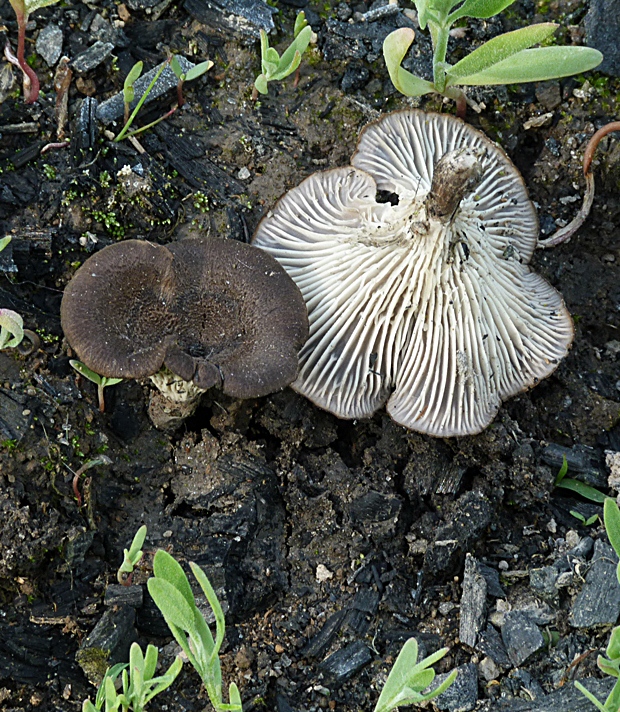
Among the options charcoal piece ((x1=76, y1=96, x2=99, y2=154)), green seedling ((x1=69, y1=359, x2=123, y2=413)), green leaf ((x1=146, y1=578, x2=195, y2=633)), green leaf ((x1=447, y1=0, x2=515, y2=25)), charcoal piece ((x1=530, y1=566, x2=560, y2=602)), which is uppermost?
green leaf ((x1=447, y1=0, x2=515, y2=25))

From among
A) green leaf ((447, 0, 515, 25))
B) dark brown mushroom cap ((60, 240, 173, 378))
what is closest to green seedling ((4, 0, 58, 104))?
dark brown mushroom cap ((60, 240, 173, 378))

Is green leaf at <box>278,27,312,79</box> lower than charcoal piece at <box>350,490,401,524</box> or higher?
higher

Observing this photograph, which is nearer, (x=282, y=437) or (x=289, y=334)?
(x=289, y=334)

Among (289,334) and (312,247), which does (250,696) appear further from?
(312,247)

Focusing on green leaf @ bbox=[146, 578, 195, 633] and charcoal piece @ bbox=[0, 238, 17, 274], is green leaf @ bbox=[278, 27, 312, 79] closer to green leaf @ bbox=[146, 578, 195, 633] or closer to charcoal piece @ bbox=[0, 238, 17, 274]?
charcoal piece @ bbox=[0, 238, 17, 274]

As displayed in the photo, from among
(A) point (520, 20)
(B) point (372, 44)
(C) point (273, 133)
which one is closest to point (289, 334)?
(C) point (273, 133)

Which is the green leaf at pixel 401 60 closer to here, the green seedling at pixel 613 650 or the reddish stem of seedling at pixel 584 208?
the reddish stem of seedling at pixel 584 208
